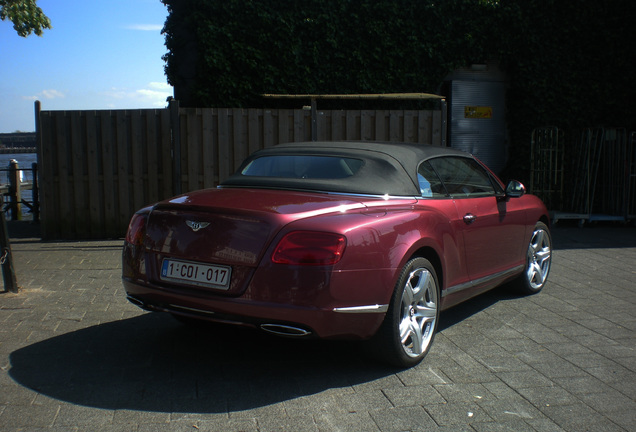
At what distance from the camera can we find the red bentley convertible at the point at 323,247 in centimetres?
364

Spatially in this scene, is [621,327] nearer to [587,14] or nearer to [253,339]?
[253,339]

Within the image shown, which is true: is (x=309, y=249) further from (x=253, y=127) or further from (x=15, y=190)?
(x=15, y=190)

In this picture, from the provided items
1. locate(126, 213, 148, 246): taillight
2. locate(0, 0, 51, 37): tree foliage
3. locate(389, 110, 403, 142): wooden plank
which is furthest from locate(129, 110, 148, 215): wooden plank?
locate(126, 213, 148, 246): taillight

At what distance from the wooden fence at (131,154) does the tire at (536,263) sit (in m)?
4.57

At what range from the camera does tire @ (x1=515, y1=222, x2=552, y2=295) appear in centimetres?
630

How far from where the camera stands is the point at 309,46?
12.3 meters

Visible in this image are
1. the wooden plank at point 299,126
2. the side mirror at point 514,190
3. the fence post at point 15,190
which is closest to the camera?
the side mirror at point 514,190

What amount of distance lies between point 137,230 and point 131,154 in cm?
599

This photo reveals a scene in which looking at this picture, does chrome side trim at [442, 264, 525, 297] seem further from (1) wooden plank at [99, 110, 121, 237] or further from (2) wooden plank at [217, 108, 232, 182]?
(1) wooden plank at [99, 110, 121, 237]

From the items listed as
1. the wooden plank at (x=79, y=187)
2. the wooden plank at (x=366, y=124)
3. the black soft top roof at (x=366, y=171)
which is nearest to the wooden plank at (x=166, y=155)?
the wooden plank at (x=79, y=187)

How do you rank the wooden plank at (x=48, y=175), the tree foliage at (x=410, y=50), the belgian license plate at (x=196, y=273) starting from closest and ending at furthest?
the belgian license plate at (x=196, y=273), the wooden plank at (x=48, y=175), the tree foliage at (x=410, y=50)

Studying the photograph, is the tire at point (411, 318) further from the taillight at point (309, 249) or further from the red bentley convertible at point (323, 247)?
the taillight at point (309, 249)

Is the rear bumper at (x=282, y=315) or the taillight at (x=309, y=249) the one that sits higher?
the taillight at (x=309, y=249)

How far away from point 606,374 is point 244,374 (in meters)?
2.40
